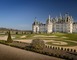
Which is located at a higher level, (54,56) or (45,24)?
(45,24)

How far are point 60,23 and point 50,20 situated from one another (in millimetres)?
13490

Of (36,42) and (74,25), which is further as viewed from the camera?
(74,25)

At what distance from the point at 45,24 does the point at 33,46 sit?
500 feet

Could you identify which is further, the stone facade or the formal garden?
the stone facade

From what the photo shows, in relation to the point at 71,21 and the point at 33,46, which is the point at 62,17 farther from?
the point at 33,46

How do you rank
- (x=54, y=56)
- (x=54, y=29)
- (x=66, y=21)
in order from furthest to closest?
(x=54, y=29), (x=66, y=21), (x=54, y=56)

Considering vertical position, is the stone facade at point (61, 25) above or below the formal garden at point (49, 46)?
above

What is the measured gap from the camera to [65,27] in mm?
174875

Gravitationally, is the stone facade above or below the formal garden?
above

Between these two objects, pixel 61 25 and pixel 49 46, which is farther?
pixel 61 25

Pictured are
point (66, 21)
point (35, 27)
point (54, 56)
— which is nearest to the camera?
point (54, 56)

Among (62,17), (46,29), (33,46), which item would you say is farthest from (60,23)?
(33,46)

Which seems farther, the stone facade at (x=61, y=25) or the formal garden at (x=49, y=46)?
the stone facade at (x=61, y=25)

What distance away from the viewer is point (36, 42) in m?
41.9
